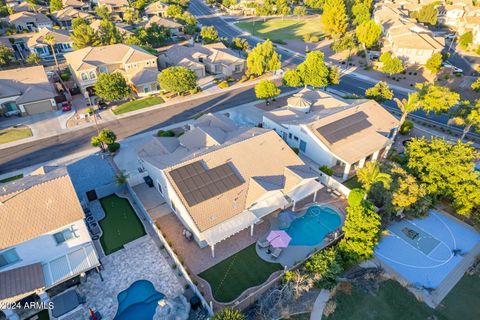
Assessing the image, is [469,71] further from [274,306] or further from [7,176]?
[7,176]

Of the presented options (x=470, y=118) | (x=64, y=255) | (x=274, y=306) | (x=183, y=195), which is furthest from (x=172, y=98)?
(x=470, y=118)

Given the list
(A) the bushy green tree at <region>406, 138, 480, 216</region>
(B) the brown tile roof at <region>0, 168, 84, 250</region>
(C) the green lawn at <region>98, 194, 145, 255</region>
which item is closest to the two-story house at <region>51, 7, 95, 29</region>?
(C) the green lawn at <region>98, 194, 145, 255</region>

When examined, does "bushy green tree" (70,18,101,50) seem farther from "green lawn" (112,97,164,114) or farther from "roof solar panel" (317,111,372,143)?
"roof solar panel" (317,111,372,143)

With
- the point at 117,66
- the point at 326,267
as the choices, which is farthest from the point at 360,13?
the point at 326,267

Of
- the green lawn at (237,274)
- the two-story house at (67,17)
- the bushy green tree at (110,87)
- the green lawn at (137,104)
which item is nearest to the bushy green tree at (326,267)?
the green lawn at (237,274)

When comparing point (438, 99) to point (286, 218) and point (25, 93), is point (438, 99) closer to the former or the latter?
point (286, 218)

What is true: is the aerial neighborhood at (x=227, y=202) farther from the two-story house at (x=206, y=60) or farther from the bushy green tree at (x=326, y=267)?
the two-story house at (x=206, y=60)

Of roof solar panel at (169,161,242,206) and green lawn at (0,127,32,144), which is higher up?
roof solar panel at (169,161,242,206)
